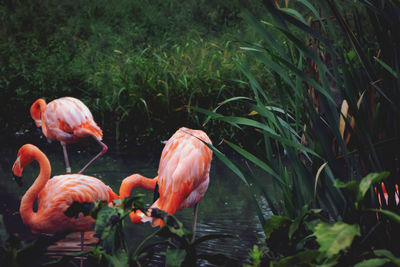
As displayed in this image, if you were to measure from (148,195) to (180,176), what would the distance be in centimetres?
129

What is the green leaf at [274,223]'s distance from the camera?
1.48 m

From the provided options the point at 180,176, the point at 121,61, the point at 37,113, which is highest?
the point at 121,61

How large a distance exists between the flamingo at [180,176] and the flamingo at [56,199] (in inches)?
9.3

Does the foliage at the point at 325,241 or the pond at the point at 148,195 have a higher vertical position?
the foliage at the point at 325,241

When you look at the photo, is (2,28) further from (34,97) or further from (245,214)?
(245,214)

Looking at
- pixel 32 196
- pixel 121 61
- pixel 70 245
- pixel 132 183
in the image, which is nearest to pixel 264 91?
pixel 132 183

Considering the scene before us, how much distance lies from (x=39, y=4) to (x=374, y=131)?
1021cm

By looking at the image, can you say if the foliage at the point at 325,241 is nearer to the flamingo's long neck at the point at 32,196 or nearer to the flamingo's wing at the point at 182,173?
the flamingo's wing at the point at 182,173

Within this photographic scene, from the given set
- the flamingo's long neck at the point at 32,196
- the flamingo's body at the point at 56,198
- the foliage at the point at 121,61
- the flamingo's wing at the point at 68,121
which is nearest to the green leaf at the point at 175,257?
the flamingo's body at the point at 56,198

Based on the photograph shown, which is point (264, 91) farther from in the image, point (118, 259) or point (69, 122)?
point (69, 122)

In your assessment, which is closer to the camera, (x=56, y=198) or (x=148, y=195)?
(x=56, y=198)

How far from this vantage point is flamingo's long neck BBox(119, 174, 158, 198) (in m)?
3.46

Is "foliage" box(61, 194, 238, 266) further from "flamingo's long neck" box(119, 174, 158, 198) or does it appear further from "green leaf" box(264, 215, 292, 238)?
"flamingo's long neck" box(119, 174, 158, 198)

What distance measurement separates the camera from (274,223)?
1.49 m
